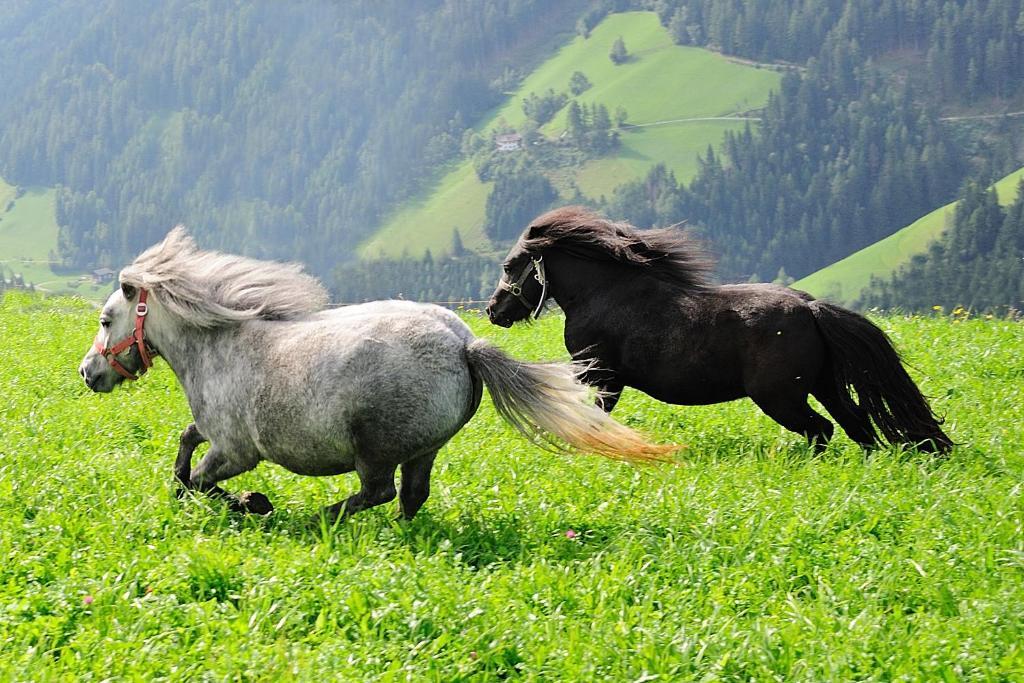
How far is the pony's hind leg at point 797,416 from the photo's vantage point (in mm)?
9281

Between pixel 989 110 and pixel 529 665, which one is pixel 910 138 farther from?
pixel 529 665

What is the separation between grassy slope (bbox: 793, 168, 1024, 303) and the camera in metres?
129

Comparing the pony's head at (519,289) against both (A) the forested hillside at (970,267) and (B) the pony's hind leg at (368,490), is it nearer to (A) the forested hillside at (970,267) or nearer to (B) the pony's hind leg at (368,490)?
(B) the pony's hind leg at (368,490)

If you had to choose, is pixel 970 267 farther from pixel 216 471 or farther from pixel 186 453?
pixel 216 471

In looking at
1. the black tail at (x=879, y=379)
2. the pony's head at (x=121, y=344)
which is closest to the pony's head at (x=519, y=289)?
the black tail at (x=879, y=379)

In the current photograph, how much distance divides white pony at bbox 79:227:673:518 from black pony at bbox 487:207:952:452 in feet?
5.08

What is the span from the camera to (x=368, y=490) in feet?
23.4

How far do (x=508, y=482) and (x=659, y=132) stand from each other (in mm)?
191488

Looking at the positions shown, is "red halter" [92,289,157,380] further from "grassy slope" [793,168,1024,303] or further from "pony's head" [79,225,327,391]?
"grassy slope" [793,168,1024,303]

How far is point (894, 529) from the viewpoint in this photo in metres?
7.01

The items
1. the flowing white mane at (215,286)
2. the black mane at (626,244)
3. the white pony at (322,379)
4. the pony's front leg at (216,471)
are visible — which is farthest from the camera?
the black mane at (626,244)

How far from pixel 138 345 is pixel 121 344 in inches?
5.3

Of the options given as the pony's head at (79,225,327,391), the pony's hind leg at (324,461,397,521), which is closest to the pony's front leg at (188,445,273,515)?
the pony's hind leg at (324,461,397,521)

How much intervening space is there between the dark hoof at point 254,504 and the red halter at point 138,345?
1367 millimetres
